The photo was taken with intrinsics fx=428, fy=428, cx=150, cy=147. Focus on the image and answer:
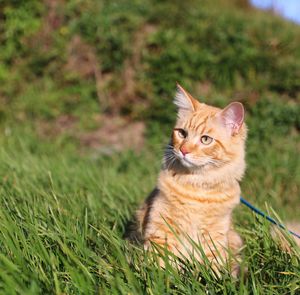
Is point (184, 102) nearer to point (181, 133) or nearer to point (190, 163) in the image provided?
point (181, 133)

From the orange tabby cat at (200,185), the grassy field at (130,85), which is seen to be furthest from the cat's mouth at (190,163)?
the grassy field at (130,85)

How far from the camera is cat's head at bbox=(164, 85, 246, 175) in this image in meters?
2.24

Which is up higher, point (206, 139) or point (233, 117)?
point (233, 117)

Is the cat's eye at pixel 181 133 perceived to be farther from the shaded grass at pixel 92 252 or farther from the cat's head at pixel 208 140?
the shaded grass at pixel 92 252

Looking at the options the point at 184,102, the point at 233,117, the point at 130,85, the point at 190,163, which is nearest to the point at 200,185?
the point at 190,163

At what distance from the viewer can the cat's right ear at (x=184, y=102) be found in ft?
7.95

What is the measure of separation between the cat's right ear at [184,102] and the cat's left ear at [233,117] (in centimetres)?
20

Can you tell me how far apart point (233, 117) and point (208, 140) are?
183mm

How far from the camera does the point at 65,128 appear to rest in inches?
241

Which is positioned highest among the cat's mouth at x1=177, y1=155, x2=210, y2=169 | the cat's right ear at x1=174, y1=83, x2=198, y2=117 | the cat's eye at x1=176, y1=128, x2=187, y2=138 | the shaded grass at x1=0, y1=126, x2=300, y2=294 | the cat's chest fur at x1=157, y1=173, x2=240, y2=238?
the cat's right ear at x1=174, y1=83, x2=198, y2=117

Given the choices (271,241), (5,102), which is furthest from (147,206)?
(5,102)

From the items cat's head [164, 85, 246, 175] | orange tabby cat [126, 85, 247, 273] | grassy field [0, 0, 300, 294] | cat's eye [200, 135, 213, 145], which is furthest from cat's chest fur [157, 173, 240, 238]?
grassy field [0, 0, 300, 294]

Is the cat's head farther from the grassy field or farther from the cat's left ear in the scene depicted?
the grassy field

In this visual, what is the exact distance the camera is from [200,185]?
224 centimetres
